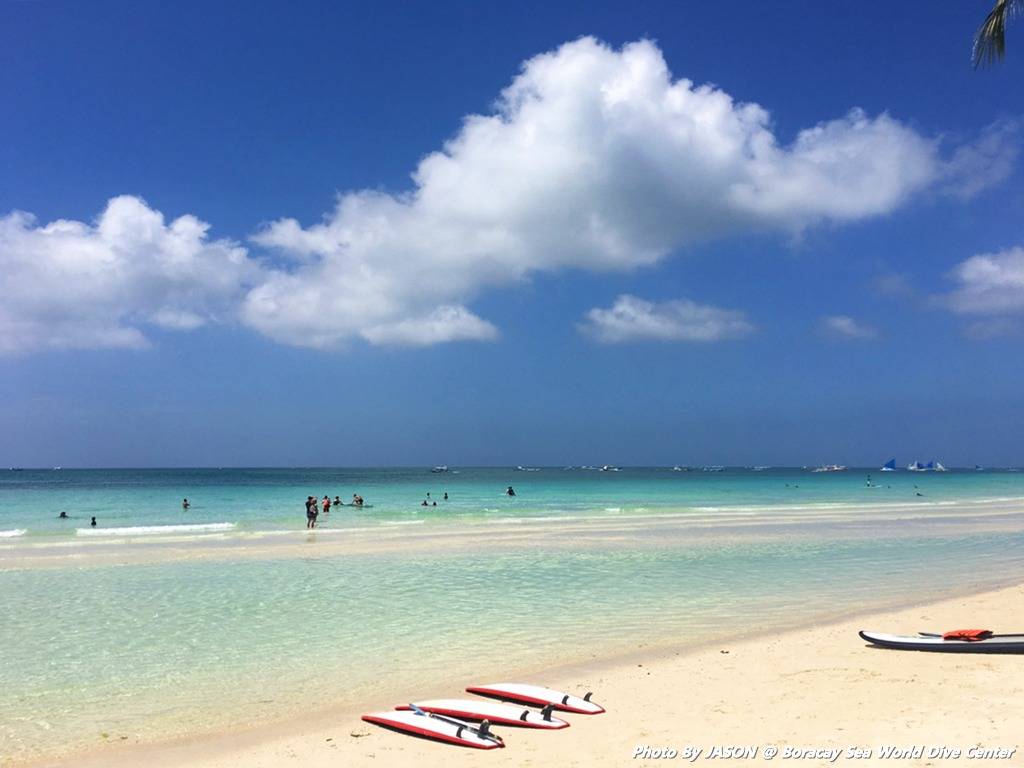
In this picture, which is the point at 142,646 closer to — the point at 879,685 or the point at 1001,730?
the point at 879,685

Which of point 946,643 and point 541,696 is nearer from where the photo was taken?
point 541,696

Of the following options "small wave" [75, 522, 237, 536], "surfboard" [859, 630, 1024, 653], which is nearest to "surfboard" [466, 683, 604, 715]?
"surfboard" [859, 630, 1024, 653]

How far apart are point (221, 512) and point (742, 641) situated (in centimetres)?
4689

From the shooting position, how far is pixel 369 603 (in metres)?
15.6

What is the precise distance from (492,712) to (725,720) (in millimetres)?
2491

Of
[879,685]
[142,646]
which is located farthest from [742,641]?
[142,646]

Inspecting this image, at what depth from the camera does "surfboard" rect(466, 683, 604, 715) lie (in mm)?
8367

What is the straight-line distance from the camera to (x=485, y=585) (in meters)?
17.8

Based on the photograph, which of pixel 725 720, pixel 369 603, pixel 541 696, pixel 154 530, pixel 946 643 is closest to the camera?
pixel 725 720

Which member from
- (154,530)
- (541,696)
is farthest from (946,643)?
(154,530)

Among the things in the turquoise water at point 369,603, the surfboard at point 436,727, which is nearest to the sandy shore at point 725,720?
the surfboard at point 436,727

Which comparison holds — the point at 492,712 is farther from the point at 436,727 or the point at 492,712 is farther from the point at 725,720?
the point at 725,720

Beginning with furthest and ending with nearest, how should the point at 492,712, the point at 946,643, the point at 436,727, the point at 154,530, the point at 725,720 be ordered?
the point at 154,530 → the point at 946,643 → the point at 492,712 → the point at 725,720 → the point at 436,727

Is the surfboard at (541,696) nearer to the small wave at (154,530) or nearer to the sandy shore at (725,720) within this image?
the sandy shore at (725,720)
